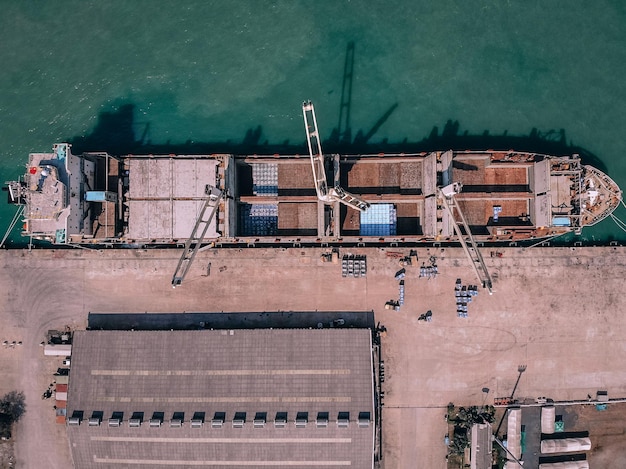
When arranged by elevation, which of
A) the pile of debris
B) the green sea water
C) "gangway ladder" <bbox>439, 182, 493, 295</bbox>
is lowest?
the pile of debris

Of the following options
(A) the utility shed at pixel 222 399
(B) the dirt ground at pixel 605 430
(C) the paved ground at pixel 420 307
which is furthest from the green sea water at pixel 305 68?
(B) the dirt ground at pixel 605 430

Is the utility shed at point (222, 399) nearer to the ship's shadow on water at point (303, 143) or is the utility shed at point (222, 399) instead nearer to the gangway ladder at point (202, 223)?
the gangway ladder at point (202, 223)

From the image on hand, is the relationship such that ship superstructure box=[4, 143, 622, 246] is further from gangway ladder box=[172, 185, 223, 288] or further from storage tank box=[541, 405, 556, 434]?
storage tank box=[541, 405, 556, 434]

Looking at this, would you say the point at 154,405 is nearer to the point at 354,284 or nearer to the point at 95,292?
the point at 95,292

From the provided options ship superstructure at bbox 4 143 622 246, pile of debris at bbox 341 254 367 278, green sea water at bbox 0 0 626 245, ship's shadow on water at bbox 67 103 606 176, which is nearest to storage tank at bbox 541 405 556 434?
ship superstructure at bbox 4 143 622 246

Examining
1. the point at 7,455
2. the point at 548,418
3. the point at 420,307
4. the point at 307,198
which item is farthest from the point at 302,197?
the point at 7,455

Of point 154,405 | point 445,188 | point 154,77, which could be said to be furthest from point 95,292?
point 445,188
